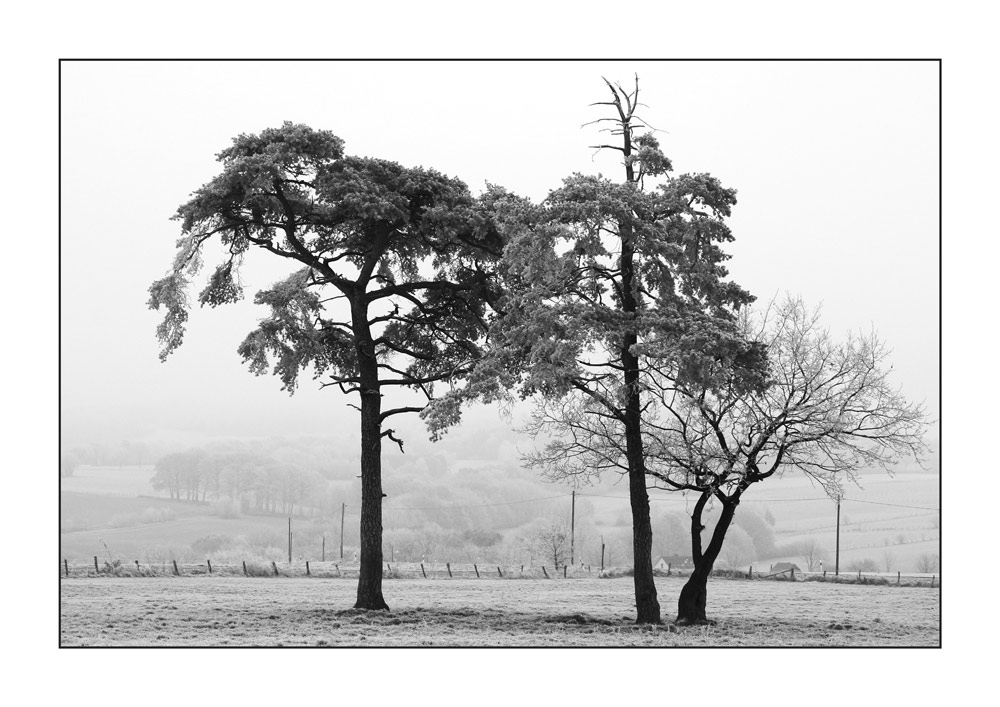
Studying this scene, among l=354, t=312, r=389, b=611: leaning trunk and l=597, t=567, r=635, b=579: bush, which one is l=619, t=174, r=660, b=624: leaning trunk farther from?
l=597, t=567, r=635, b=579: bush

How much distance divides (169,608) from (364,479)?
198 inches

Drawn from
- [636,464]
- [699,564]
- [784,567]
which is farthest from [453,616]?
[784,567]

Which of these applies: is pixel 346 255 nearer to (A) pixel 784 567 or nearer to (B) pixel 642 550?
(B) pixel 642 550

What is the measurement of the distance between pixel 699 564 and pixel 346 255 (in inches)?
402

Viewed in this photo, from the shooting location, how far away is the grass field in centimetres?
1814

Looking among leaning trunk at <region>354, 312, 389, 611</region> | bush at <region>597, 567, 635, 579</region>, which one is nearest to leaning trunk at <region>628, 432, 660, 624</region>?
leaning trunk at <region>354, 312, 389, 611</region>

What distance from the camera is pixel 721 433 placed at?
20.5 m

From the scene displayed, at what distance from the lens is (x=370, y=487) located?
21609 mm

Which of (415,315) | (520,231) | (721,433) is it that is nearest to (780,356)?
(721,433)

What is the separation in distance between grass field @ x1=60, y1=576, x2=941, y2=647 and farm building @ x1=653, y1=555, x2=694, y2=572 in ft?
26.7

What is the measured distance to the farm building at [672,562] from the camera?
1473 inches

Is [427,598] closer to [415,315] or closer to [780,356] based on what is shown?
[415,315]

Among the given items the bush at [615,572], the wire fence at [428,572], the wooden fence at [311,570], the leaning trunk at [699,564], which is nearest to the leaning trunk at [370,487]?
the leaning trunk at [699,564]

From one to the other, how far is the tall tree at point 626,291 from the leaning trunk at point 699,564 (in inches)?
39.0
